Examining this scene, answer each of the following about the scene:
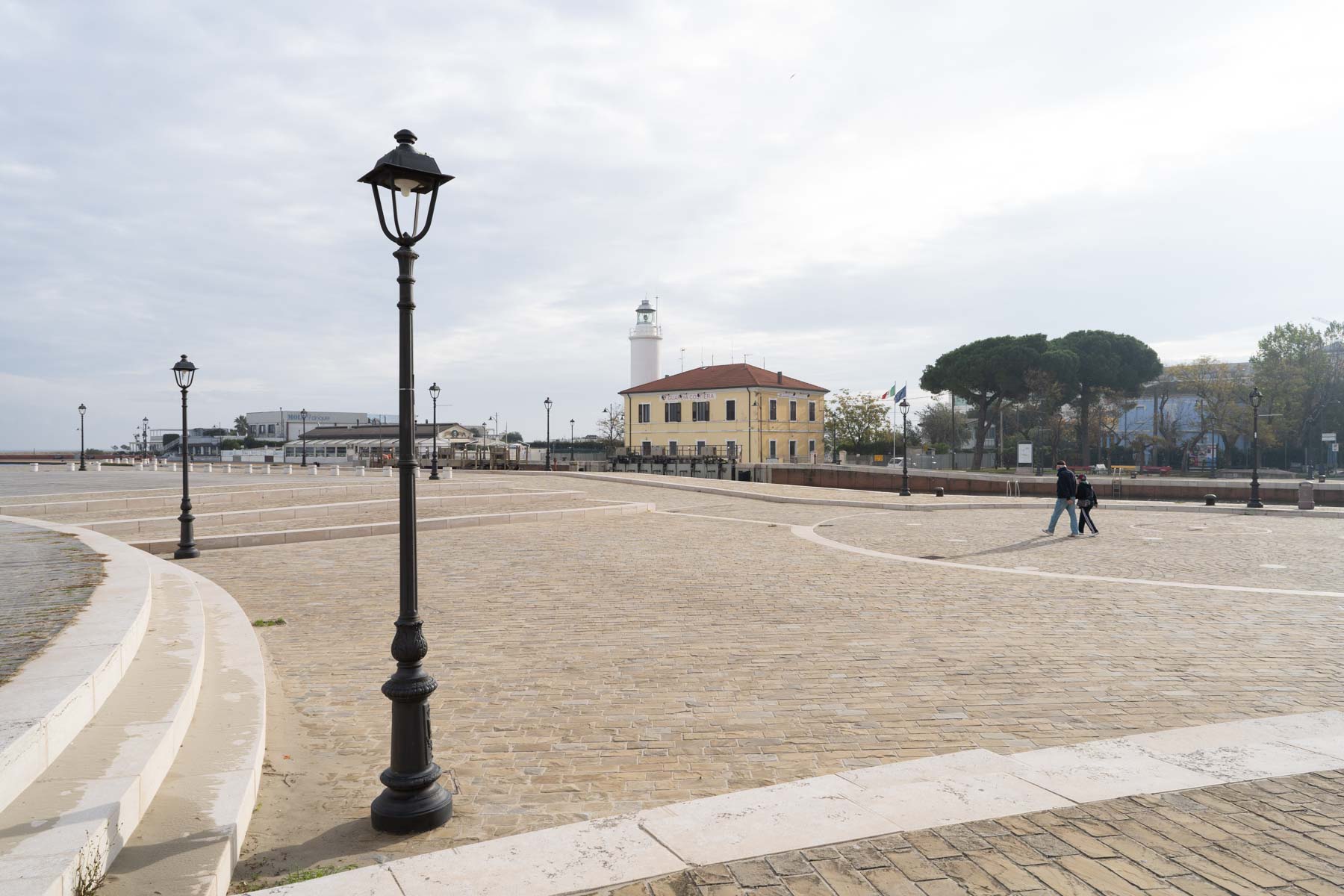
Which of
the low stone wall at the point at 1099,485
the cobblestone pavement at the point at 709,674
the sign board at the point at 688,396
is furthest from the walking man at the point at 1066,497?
the sign board at the point at 688,396

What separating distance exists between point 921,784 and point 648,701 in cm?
240

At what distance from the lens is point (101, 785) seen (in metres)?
3.85

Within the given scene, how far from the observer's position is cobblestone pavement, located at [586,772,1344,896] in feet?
11.5

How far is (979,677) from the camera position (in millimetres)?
7027

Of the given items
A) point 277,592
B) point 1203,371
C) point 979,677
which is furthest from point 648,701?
point 1203,371

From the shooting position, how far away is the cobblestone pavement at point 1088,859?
352cm

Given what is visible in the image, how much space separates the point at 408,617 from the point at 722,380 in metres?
60.5

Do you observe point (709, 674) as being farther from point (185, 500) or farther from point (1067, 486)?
point (1067, 486)

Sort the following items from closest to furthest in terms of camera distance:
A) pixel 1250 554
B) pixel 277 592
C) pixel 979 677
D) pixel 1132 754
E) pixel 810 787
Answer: pixel 810 787 → pixel 1132 754 → pixel 979 677 → pixel 277 592 → pixel 1250 554

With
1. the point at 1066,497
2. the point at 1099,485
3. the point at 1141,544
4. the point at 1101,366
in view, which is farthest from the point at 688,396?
the point at 1141,544

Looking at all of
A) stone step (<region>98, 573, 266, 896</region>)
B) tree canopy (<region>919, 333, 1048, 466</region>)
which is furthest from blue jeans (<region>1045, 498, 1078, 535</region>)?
tree canopy (<region>919, 333, 1048, 466</region>)

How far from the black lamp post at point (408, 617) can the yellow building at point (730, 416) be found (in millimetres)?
57039

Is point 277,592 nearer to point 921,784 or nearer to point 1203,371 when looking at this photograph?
point 921,784

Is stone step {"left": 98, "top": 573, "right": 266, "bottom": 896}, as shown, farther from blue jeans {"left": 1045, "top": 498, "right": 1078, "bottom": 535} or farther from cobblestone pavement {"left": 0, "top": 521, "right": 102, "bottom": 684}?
blue jeans {"left": 1045, "top": 498, "right": 1078, "bottom": 535}
